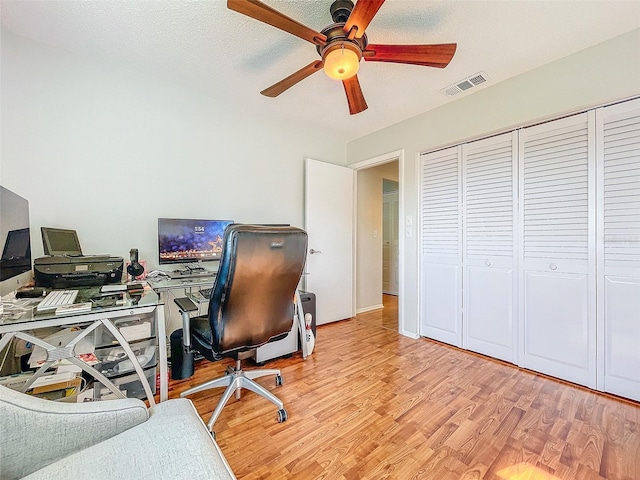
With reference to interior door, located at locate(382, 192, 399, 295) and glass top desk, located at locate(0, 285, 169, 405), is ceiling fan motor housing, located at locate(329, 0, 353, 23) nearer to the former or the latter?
glass top desk, located at locate(0, 285, 169, 405)

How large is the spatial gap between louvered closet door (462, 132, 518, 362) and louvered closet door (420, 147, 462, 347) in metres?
0.08

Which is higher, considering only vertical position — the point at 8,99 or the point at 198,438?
the point at 8,99

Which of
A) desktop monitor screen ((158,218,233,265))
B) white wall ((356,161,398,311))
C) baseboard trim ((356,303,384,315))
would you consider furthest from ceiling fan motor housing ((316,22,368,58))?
baseboard trim ((356,303,384,315))

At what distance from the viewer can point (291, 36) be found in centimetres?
178

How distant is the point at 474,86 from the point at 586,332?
7.01 ft

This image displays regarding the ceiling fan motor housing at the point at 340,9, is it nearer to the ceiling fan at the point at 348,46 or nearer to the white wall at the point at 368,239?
the ceiling fan at the point at 348,46

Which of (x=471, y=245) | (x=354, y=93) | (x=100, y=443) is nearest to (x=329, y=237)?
(x=471, y=245)

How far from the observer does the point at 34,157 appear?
6.14 feet

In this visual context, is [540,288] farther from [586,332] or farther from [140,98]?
[140,98]

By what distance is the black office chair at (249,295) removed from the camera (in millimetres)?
1344

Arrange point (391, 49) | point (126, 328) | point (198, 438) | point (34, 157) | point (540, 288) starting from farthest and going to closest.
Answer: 1. point (540, 288)
2. point (34, 157)
3. point (126, 328)
4. point (391, 49)
5. point (198, 438)

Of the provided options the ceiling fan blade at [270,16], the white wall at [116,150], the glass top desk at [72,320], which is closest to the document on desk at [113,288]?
the glass top desk at [72,320]

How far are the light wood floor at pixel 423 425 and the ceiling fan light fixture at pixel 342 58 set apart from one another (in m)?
2.03

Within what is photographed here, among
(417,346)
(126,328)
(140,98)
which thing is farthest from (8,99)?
(417,346)
